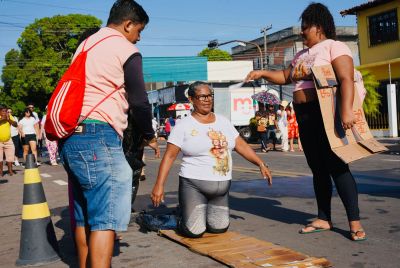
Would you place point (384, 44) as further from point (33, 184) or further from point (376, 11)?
point (33, 184)

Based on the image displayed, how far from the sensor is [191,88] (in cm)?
488

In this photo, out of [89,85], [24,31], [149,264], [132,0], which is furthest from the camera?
[24,31]

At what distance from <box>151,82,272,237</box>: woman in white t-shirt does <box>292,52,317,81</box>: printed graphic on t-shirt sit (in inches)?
32.8

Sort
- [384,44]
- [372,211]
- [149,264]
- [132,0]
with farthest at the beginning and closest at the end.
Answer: [384,44] → [372,211] → [149,264] → [132,0]

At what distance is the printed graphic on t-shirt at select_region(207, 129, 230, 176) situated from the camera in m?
4.76

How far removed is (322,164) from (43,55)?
154ft

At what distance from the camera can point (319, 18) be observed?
4.45 m

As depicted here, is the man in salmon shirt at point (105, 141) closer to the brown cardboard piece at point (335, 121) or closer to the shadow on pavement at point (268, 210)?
the brown cardboard piece at point (335, 121)

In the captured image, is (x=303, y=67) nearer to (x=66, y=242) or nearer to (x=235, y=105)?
(x=66, y=242)

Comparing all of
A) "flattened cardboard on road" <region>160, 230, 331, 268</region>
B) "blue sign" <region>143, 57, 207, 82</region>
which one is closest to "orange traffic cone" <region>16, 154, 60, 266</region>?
"flattened cardboard on road" <region>160, 230, 331, 268</region>

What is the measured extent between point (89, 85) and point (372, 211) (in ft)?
12.3

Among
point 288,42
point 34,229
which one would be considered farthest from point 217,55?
point 34,229

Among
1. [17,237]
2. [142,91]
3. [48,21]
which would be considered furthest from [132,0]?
[48,21]

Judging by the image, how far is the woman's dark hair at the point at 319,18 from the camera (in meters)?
4.45
